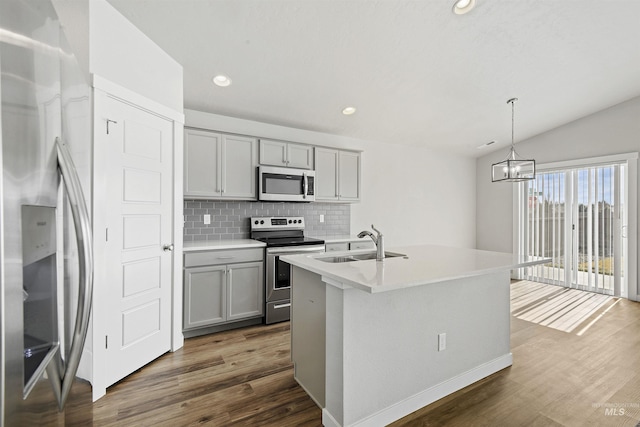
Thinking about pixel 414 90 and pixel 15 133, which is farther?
pixel 414 90

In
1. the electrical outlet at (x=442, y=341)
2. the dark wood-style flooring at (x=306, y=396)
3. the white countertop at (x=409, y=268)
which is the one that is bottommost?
the dark wood-style flooring at (x=306, y=396)

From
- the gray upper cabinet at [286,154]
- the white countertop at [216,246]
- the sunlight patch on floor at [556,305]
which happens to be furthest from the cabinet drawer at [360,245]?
the sunlight patch on floor at [556,305]

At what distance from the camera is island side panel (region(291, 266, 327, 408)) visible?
1.85 metres

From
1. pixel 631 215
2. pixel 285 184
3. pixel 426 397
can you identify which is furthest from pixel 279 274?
pixel 631 215

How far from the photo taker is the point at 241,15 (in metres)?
2.28

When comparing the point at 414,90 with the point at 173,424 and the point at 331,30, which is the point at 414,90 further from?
the point at 173,424

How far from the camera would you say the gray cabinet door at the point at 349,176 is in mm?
4156

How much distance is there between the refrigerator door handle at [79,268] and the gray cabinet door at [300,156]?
296 cm

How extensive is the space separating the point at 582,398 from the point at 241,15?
362cm

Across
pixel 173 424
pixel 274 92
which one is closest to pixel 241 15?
pixel 274 92

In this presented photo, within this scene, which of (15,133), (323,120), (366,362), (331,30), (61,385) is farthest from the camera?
(323,120)

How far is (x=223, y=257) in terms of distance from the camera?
3.02 m

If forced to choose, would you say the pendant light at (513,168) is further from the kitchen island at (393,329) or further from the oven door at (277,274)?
the oven door at (277,274)

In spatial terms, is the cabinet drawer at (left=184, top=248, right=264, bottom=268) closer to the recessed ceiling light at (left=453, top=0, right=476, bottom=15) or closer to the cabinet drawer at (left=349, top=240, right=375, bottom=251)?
the cabinet drawer at (left=349, top=240, right=375, bottom=251)
